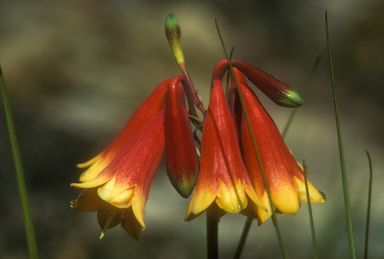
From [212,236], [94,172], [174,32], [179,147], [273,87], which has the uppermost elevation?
[174,32]

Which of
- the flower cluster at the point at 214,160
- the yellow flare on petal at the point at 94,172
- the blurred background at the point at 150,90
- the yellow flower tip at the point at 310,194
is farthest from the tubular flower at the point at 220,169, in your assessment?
the blurred background at the point at 150,90

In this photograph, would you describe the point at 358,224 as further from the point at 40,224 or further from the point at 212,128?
the point at 40,224

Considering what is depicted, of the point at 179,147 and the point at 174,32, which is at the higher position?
the point at 174,32

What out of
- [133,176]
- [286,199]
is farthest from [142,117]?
[286,199]

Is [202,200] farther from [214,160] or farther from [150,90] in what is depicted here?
[150,90]

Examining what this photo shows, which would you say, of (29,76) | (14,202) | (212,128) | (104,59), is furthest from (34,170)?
(212,128)

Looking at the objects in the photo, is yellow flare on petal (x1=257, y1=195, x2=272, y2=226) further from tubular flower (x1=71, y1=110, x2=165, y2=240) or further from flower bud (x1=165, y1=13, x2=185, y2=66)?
flower bud (x1=165, y1=13, x2=185, y2=66)
